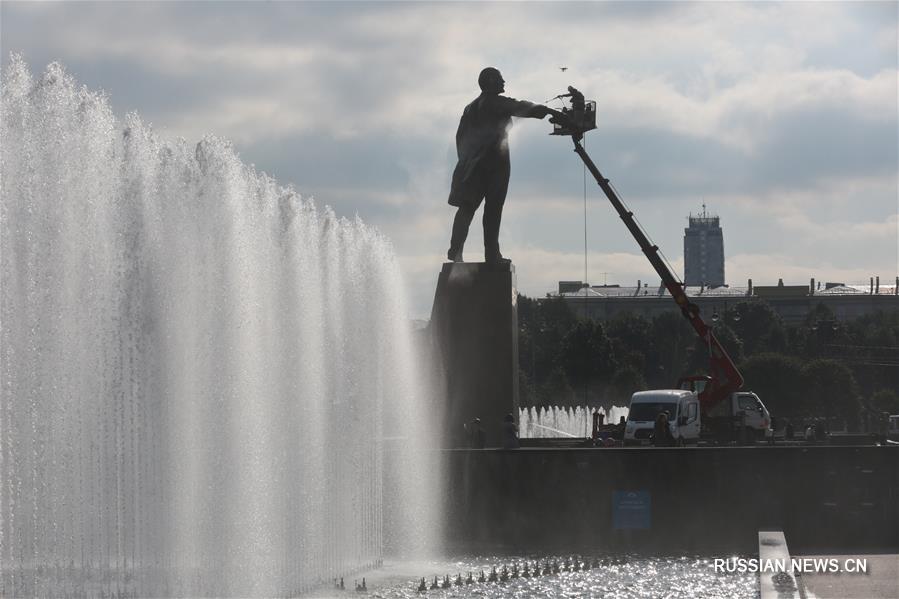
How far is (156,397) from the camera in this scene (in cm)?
1839

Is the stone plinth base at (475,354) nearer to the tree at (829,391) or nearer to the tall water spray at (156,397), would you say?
the tall water spray at (156,397)

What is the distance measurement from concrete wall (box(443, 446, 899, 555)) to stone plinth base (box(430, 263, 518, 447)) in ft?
8.52

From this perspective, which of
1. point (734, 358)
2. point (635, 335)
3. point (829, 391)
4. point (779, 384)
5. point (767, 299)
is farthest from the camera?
point (767, 299)

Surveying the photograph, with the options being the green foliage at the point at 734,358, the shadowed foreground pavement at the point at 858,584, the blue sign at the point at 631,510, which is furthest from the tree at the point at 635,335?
the shadowed foreground pavement at the point at 858,584

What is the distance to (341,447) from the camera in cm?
2133

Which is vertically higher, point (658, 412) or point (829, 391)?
point (658, 412)

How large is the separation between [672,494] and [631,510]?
27.8 inches

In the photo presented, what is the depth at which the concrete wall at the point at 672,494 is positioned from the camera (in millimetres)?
23266

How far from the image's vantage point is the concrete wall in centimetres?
2327

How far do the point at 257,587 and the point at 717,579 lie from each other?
5910 millimetres

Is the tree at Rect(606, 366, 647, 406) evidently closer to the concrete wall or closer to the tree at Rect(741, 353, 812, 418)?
the tree at Rect(741, 353, 812, 418)

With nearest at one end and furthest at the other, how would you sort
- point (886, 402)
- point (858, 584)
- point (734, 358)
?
point (858, 584), point (886, 402), point (734, 358)

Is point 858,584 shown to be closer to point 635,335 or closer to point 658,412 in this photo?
point 658,412

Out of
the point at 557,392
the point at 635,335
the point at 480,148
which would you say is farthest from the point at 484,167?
the point at 635,335
